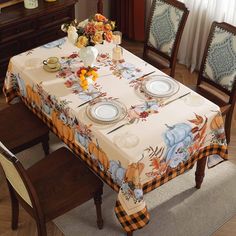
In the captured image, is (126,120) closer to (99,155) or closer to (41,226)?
(99,155)

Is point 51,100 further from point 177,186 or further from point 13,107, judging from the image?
point 177,186

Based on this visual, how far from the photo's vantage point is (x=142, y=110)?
2.57 m

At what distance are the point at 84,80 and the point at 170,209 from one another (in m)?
1.03

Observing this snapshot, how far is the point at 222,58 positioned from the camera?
9.91 ft

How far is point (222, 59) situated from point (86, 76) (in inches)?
38.1

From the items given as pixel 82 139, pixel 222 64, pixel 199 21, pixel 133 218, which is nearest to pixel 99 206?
pixel 133 218

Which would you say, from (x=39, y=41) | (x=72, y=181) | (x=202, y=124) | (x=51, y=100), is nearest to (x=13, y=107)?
(x=51, y=100)

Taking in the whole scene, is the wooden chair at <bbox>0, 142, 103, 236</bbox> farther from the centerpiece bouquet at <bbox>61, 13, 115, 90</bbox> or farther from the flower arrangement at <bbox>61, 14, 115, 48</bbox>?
the flower arrangement at <bbox>61, 14, 115, 48</bbox>

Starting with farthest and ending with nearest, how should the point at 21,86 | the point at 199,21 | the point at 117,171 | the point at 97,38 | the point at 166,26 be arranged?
1. the point at 199,21
2. the point at 166,26
3. the point at 21,86
4. the point at 97,38
5. the point at 117,171

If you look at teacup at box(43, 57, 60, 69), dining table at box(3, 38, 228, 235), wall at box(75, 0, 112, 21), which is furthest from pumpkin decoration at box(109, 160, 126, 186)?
wall at box(75, 0, 112, 21)

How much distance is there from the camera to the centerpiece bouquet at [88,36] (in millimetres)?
2607

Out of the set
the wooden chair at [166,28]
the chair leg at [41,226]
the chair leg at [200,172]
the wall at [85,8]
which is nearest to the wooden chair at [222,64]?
the wooden chair at [166,28]

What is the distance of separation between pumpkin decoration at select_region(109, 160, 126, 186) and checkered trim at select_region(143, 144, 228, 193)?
15cm

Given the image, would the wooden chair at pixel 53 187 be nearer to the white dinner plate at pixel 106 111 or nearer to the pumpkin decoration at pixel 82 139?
the pumpkin decoration at pixel 82 139
